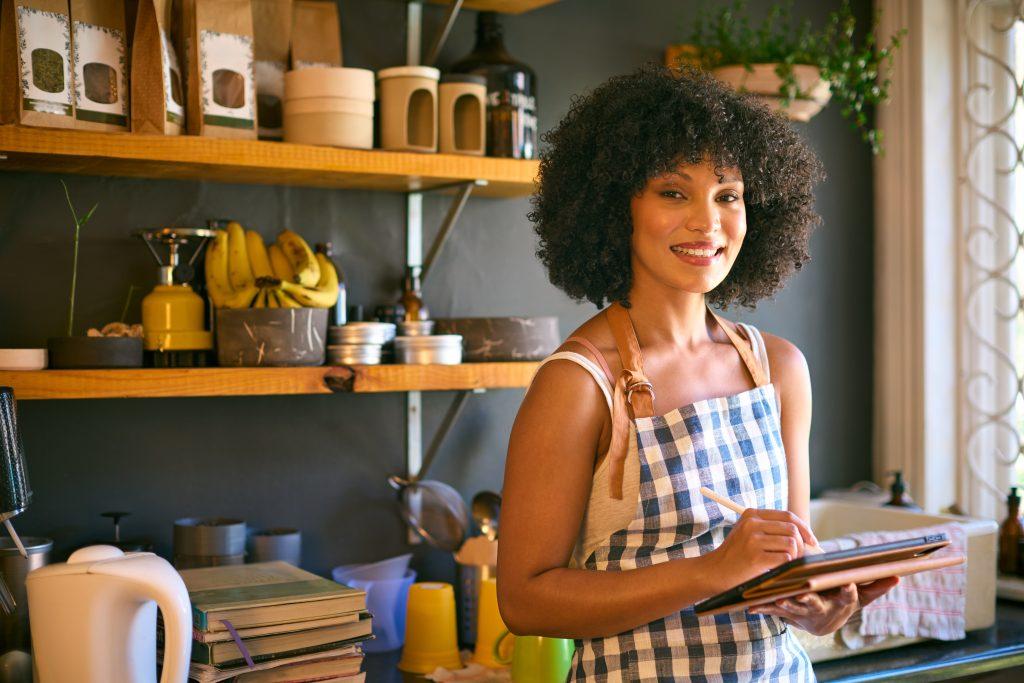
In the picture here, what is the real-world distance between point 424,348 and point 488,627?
500mm

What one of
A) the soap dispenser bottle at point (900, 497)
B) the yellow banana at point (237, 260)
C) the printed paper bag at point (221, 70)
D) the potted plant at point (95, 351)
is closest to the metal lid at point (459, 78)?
the printed paper bag at point (221, 70)

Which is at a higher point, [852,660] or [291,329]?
[291,329]

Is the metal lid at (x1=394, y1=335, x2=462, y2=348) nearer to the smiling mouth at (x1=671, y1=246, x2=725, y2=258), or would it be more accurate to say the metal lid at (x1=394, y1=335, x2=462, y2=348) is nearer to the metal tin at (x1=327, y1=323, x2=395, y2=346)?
the metal tin at (x1=327, y1=323, x2=395, y2=346)

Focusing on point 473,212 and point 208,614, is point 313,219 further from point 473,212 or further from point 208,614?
point 208,614

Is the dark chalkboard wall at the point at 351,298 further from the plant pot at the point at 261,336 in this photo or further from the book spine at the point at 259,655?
the book spine at the point at 259,655

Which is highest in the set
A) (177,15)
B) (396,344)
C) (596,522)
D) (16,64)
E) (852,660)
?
(177,15)

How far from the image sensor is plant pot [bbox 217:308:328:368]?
1787 mm

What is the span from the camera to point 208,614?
5.13 feet

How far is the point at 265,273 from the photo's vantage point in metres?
1.92

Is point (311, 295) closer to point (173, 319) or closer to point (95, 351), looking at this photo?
point (173, 319)

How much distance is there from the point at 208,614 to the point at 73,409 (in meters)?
0.55

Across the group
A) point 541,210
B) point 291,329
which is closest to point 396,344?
point 291,329

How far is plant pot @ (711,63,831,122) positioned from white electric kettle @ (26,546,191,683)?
157cm

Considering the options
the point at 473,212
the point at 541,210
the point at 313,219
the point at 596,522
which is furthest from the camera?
the point at 473,212
